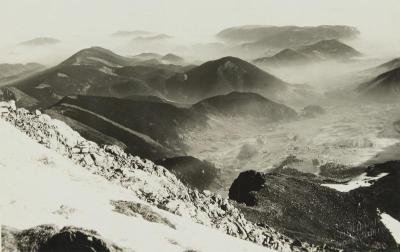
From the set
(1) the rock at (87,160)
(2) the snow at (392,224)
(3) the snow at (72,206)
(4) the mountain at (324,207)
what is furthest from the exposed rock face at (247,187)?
(3) the snow at (72,206)

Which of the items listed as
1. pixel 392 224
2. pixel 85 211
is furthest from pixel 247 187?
pixel 85 211

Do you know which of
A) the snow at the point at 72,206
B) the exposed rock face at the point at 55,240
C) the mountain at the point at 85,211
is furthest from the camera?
the snow at the point at 72,206

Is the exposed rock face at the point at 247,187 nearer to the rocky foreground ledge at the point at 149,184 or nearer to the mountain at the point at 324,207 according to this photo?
the mountain at the point at 324,207

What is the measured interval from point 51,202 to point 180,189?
3912cm

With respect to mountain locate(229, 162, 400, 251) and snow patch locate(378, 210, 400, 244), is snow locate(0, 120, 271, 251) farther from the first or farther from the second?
snow patch locate(378, 210, 400, 244)

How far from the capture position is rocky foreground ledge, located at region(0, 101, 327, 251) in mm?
67625

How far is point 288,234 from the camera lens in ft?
302

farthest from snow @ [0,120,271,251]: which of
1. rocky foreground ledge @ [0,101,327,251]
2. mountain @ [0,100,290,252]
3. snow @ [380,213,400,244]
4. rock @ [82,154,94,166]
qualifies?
snow @ [380,213,400,244]

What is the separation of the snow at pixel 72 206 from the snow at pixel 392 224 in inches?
2058

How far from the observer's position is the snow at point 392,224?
9870 cm

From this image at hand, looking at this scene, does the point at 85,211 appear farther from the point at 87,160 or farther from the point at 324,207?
the point at 324,207

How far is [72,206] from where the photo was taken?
1783 inches

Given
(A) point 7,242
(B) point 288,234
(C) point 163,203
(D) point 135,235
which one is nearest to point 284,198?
(B) point 288,234

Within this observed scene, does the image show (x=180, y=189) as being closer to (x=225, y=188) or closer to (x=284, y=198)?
(x=284, y=198)
